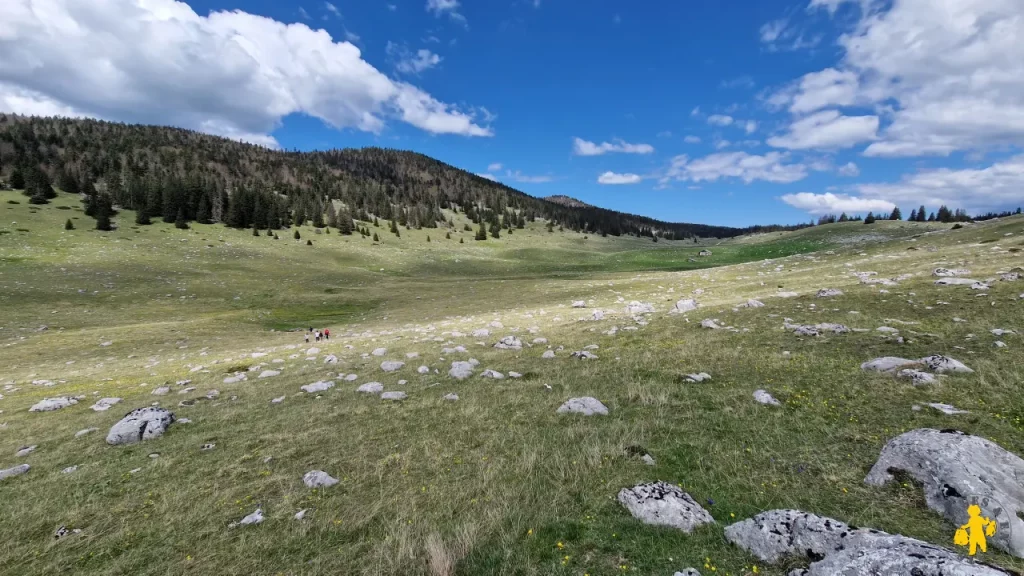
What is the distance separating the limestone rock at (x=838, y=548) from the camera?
3.86 metres

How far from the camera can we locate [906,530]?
5762 millimetres

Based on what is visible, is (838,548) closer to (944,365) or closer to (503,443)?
(503,443)

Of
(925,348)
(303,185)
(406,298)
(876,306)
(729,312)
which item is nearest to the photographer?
(925,348)

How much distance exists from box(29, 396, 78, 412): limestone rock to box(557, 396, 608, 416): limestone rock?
18.7 m

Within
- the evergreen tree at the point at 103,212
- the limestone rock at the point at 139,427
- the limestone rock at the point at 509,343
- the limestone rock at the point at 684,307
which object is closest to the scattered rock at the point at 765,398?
the limestone rock at the point at 509,343

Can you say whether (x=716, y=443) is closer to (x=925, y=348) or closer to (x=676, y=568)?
(x=676, y=568)

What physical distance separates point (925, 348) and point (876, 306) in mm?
6830

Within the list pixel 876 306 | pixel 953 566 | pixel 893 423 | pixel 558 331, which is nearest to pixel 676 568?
pixel 953 566

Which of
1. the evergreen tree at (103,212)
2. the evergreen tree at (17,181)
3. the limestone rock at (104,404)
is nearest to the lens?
the limestone rock at (104,404)

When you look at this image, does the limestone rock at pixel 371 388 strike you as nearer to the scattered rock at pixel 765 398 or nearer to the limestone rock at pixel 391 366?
the limestone rock at pixel 391 366

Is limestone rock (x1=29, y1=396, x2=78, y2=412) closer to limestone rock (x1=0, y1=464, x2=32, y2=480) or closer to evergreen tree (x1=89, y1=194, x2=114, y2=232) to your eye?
limestone rock (x1=0, y1=464, x2=32, y2=480)

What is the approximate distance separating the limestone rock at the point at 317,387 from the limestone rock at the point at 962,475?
16.0 m

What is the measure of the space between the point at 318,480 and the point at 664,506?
6.85 meters

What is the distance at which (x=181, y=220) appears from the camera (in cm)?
9538
